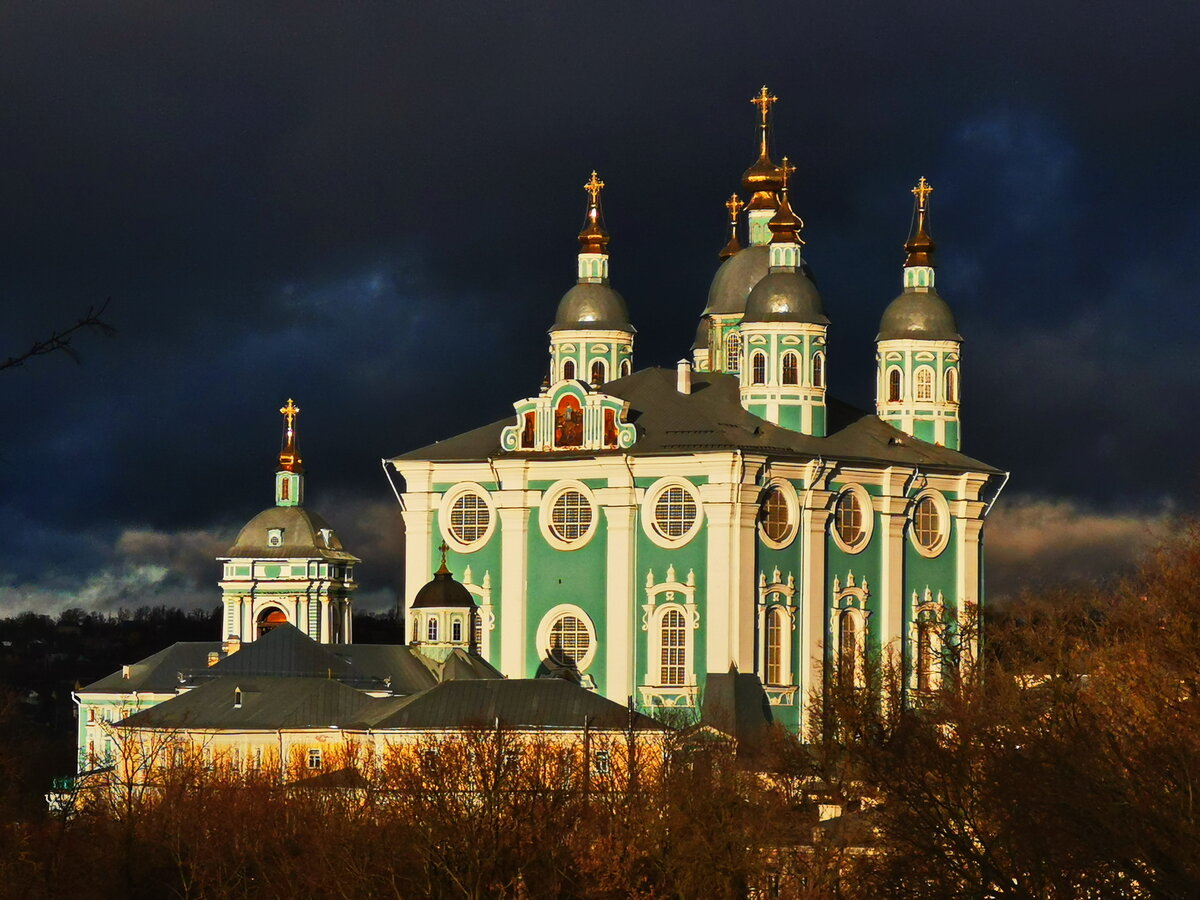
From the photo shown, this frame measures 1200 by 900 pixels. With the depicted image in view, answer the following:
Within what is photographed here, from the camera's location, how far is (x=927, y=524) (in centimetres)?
8106

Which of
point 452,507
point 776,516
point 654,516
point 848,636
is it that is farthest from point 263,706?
point 848,636

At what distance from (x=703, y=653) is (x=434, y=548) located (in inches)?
320

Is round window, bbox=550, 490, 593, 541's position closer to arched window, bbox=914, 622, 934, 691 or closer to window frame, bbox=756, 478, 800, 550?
window frame, bbox=756, 478, 800, 550

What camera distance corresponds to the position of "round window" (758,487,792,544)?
251 feet

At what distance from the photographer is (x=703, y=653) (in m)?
74.9

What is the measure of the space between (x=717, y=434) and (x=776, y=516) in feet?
7.69

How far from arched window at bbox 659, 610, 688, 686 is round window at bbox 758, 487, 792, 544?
285cm

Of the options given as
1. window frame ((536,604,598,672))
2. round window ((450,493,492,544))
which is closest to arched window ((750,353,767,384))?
round window ((450,493,492,544))

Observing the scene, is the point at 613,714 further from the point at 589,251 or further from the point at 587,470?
the point at 589,251

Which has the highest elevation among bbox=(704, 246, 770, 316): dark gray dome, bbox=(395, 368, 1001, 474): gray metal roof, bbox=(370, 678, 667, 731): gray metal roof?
bbox=(704, 246, 770, 316): dark gray dome

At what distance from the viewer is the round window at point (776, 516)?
7638 cm

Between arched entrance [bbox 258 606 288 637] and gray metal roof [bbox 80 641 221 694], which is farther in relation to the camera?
arched entrance [bbox 258 606 288 637]

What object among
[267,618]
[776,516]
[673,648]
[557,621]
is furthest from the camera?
[267,618]

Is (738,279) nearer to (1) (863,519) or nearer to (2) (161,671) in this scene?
(1) (863,519)
